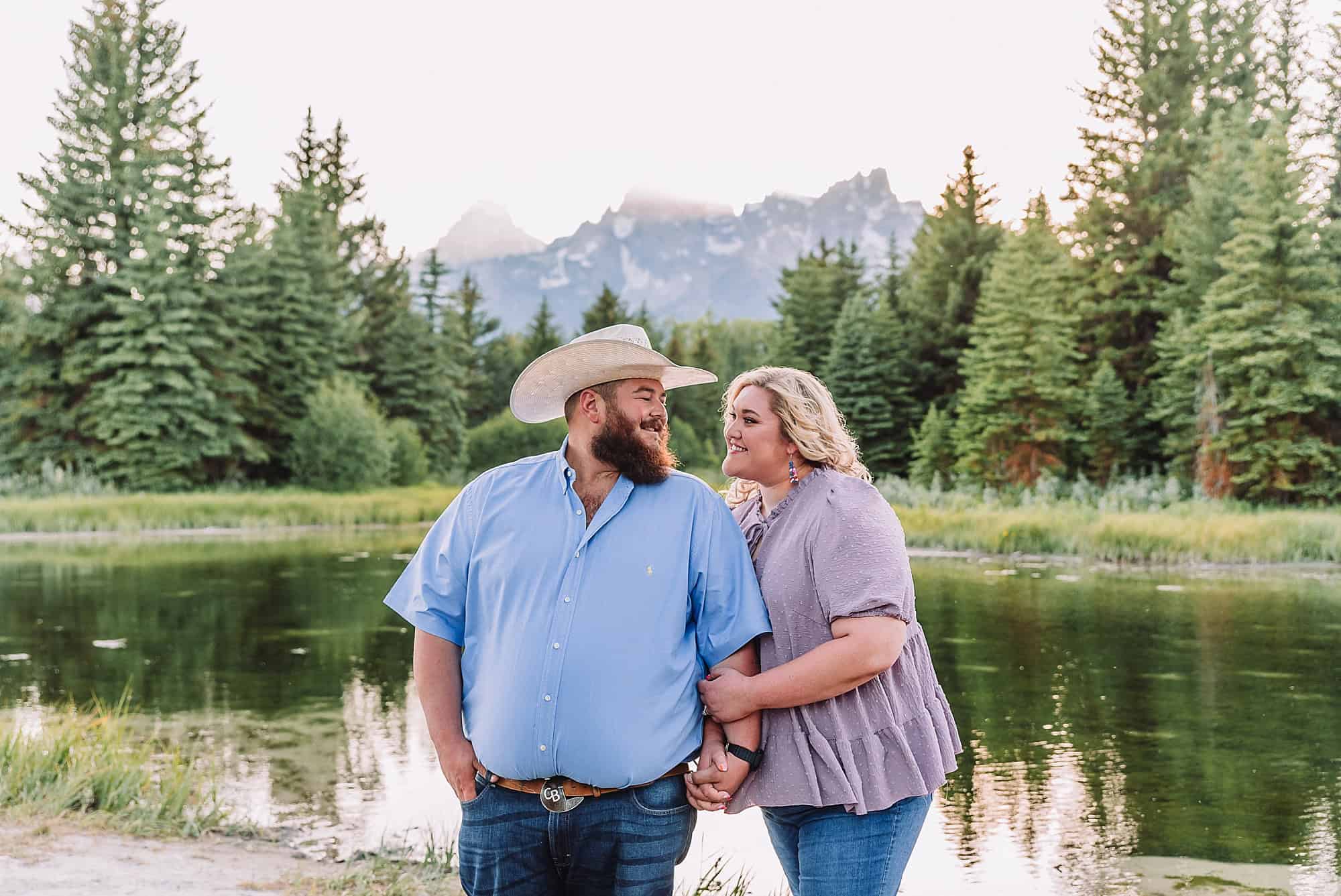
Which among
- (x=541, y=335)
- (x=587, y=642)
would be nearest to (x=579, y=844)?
(x=587, y=642)

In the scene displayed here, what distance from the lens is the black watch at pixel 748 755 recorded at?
110 inches

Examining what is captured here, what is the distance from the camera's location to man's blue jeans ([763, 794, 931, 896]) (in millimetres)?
2785

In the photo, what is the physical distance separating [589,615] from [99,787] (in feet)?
14.5

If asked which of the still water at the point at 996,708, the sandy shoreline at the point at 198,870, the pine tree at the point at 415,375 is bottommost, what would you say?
the still water at the point at 996,708

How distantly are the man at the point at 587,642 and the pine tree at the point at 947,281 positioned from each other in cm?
3948

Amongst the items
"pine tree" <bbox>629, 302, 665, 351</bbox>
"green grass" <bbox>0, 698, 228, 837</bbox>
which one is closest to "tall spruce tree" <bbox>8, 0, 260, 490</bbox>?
"pine tree" <bbox>629, 302, 665, 351</bbox>

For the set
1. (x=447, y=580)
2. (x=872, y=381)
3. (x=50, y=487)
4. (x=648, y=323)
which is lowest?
(x=50, y=487)

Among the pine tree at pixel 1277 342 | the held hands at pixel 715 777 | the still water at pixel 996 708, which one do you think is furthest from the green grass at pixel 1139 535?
A: the held hands at pixel 715 777

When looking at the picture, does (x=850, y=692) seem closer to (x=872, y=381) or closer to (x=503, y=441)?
(x=872, y=381)

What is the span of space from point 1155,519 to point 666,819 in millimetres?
21618

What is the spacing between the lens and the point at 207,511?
100 feet

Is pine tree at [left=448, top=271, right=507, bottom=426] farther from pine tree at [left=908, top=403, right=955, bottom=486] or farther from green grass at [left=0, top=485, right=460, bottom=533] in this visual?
pine tree at [left=908, top=403, right=955, bottom=486]

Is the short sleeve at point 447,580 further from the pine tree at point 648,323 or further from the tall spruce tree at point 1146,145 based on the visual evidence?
the pine tree at point 648,323

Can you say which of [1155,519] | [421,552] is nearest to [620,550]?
[421,552]
